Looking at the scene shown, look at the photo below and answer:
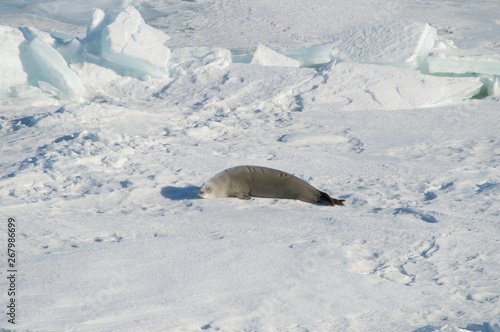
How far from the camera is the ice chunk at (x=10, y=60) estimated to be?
604 centimetres

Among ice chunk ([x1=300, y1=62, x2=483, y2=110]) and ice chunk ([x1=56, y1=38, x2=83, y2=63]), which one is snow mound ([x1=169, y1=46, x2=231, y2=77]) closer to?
ice chunk ([x1=56, y1=38, x2=83, y2=63])

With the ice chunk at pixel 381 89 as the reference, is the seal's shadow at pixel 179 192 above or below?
below

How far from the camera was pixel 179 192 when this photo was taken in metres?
3.69

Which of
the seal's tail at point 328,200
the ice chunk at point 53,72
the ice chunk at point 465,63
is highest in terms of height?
the ice chunk at point 465,63

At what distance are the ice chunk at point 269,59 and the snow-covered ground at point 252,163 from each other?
34 mm

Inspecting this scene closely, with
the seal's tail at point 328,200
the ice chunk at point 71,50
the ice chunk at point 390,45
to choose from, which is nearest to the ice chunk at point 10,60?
the ice chunk at point 71,50

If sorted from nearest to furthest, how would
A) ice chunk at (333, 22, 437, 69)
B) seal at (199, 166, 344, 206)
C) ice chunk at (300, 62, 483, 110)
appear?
1. seal at (199, 166, 344, 206)
2. ice chunk at (300, 62, 483, 110)
3. ice chunk at (333, 22, 437, 69)

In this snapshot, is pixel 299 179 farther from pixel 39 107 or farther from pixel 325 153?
pixel 39 107

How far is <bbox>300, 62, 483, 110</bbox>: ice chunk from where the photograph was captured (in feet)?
18.5

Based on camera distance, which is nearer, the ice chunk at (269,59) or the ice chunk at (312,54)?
the ice chunk at (269,59)

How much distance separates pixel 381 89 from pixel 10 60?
Result: 181 inches

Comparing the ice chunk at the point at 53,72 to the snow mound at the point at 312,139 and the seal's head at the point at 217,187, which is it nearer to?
the snow mound at the point at 312,139

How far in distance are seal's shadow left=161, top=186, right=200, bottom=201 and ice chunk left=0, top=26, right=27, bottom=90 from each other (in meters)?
3.56

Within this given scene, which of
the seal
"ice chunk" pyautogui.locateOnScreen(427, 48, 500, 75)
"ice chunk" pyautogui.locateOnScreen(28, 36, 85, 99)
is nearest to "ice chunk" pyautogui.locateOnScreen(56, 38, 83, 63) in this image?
"ice chunk" pyautogui.locateOnScreen(28, 36, 85, 99)
